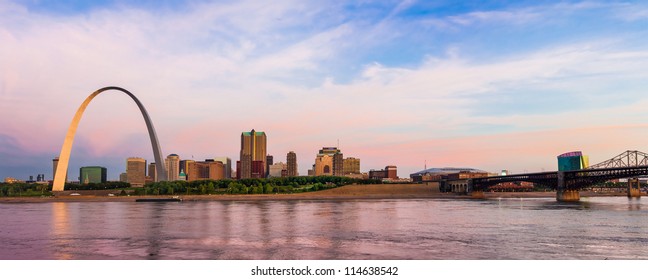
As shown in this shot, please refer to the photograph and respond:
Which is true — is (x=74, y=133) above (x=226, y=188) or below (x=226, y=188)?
above

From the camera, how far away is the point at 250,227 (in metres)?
49.3

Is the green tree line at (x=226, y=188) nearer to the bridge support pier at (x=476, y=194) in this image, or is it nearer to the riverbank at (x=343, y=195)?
the riverbank at (x=343, y=195)

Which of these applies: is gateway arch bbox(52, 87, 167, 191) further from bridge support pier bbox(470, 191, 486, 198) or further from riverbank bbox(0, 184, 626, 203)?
bridge support pier bbox(470, 191, 486, 198)

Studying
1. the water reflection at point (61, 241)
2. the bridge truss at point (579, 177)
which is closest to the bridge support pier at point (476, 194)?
the bridge truss at point (579, 177)

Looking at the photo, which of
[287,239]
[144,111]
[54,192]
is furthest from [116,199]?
[287,239]

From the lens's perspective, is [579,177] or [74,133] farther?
[74,133]

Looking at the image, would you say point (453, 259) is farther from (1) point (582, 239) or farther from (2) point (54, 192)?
(2) point (54, 192)

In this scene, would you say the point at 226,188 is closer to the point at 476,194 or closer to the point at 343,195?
the point at 343,195

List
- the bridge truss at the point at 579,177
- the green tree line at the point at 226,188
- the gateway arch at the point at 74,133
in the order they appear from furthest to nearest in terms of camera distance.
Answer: the green tree line at the point at 226,188
the gateway arch at the point at 74,133
the bridge truss at the point at 579,177

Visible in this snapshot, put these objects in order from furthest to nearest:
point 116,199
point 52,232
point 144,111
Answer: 1. point 116,199
2. point 144,111
3. point 52,232

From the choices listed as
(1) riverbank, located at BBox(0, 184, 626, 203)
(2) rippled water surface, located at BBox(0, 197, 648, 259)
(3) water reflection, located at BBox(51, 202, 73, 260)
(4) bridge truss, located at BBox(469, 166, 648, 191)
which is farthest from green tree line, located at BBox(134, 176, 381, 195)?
(2) rippled water surface, located at BBox(0, 197, 648, 259)

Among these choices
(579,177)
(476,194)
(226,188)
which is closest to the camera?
(579,177)

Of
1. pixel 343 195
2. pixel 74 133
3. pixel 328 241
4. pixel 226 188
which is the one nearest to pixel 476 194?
pixel 343 195
